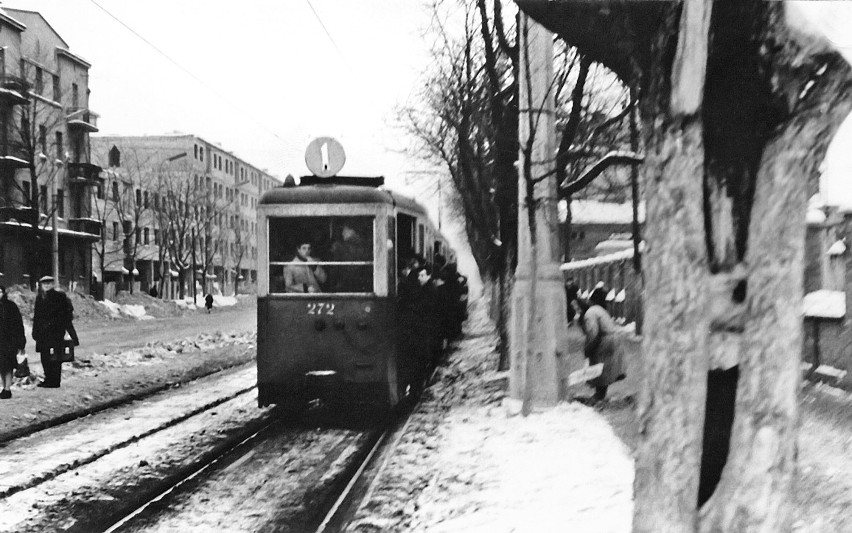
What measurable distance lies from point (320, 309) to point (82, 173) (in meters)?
44.5

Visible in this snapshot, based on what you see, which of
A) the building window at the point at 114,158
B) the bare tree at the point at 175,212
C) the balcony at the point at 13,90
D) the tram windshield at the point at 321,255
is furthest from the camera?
the building window at the point at 114,158

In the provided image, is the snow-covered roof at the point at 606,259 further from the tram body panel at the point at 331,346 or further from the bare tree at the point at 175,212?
the bare tree at the point at 175,212

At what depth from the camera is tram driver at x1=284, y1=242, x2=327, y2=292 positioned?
10938mm

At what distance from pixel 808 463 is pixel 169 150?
240 feet

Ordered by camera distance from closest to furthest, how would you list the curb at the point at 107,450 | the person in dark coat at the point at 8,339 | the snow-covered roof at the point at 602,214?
the curb at the point at 107,450 < the person in dark coat at the point at 8,339 < the snow-covered roof at the point at 602,214

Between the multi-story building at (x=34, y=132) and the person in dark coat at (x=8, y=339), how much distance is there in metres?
24.1

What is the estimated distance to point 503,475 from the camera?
7.77 metres

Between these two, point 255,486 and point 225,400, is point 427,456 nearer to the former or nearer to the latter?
point 255,486

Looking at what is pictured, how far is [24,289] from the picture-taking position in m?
37.6

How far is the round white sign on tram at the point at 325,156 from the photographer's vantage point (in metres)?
12.2

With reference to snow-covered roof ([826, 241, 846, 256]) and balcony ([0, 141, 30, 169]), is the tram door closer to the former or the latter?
snow-covered roof ([826, 241, 846, 256])

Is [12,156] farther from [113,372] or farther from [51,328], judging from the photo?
[51,328]

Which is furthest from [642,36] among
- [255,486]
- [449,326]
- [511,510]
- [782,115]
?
[449,326]

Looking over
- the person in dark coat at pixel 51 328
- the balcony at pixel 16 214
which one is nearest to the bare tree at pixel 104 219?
the balcony at pixel 16 214
